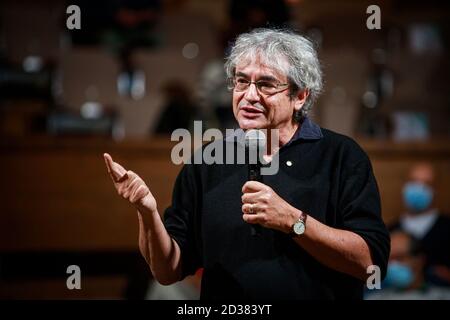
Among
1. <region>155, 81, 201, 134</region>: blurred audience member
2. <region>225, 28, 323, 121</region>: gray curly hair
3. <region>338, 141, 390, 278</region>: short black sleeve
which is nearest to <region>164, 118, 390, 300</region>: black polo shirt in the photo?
Answer: <region>338, 141, 390, 278</region>: short black sleeve

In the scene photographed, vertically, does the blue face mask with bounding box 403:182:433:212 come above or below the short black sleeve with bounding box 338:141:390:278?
below

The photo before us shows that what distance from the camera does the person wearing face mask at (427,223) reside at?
3246 millimetres

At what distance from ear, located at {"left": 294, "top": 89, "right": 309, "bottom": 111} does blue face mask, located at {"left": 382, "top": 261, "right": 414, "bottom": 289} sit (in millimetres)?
1899

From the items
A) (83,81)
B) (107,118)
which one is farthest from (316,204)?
(83,81)

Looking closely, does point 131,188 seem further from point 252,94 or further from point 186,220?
point 252,94

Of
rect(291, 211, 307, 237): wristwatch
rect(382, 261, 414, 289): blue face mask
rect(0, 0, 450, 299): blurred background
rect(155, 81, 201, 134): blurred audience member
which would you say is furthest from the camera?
rect(155, 81, 201, 134): blurred audience member

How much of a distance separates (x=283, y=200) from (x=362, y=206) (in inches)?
6.8

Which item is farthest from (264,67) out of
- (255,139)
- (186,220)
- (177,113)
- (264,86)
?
(177,113)

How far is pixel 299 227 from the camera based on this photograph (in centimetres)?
137

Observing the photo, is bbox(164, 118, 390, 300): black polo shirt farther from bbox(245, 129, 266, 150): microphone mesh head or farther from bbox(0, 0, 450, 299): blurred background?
bbox(0, 0, 450, 299): blurred background

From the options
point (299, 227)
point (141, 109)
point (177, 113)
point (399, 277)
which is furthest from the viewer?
point (141, 109)

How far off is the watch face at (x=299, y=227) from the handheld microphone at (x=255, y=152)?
11 cm

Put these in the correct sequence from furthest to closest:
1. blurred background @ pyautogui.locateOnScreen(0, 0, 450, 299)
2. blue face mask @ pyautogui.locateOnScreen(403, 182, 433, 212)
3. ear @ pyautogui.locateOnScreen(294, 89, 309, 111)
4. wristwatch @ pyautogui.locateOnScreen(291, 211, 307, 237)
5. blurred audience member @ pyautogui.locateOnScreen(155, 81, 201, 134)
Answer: blurred audience member @ pyautogui.locateOnScreen(155, 81, 201, 134) < blurred background @ pyautogui.locateOnScreen(0, 0, 450, 299) < blue face mask @ pyautogui.locateOnScreen(403, 182, 433, 212) < ear @ pyautogui.locateOnScreen(294, 89, 309, 111) < wristwatch @ pyautogui.locateOnScreen(291, 211, 307, 237)

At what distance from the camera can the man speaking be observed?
1.43 m
